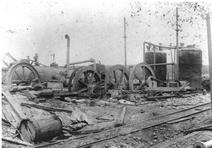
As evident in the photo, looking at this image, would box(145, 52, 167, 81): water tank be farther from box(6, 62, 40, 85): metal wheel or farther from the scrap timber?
box(6, 62, 40, 85): metal wheel

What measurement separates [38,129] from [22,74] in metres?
8.38

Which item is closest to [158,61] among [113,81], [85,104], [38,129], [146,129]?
[113,81]

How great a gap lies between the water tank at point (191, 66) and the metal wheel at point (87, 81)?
5.55m

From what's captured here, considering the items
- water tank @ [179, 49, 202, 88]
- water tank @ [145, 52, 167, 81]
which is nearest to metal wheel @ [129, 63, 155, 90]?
water tank @ [145, 52, 167, 81]

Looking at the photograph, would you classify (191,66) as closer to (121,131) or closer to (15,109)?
(121,131)

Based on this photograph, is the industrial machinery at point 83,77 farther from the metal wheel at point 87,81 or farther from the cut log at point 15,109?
the cut log at point 15,109

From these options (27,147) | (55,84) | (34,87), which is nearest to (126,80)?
(55,84)

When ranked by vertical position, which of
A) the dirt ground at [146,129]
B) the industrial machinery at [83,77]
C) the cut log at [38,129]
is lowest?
the dirt ground at [146,129]

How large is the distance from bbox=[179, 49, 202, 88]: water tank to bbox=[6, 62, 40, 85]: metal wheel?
8.47 metres

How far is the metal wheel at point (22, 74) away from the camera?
10039 mm

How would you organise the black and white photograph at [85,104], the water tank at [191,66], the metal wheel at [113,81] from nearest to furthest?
the black and white photograph at [85,104], the metal wheel at [113,81], the water tank at [191,66]

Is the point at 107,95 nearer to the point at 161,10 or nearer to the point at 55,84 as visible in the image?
the point at 55,84

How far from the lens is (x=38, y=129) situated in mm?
4633

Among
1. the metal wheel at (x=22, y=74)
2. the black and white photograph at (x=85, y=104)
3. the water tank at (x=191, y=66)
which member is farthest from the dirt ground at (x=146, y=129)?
the water tank at (x=191, y=66)
